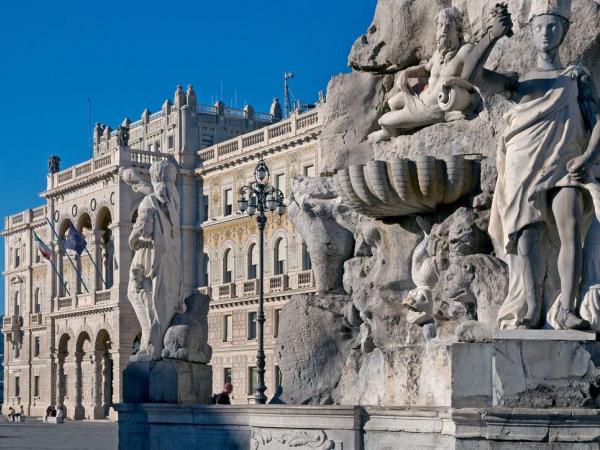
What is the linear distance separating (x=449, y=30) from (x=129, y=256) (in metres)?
57.2

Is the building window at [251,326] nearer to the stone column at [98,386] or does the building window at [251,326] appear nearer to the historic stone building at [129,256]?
the historic stone building at [129,256]

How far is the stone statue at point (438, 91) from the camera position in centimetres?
862

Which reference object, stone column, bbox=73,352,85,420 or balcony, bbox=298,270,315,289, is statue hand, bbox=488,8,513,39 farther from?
stone column, bbox=73,352,85,420

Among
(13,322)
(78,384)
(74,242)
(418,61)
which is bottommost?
(78,384)

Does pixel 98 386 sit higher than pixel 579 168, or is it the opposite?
pixel 579 168

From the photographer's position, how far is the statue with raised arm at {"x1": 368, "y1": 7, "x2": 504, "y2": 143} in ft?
28.3

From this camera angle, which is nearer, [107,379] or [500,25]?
[500,25]

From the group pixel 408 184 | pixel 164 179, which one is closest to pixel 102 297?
pixel 164 179

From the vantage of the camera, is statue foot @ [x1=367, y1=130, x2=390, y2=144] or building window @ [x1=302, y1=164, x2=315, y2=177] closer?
statue foot @ [x1=367, y1=130, x2=390, y2=144]

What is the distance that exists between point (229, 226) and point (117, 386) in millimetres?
9682

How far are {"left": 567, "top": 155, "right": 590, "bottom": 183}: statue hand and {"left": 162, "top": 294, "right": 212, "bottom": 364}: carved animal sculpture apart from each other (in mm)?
6493

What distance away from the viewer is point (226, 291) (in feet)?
Result: 201

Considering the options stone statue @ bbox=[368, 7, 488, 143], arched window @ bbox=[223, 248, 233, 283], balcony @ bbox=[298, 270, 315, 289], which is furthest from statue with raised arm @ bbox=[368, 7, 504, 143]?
arched window @ bbox=[223, 248, 233, 283]

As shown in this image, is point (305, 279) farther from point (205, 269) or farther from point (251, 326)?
point (205, 269)
